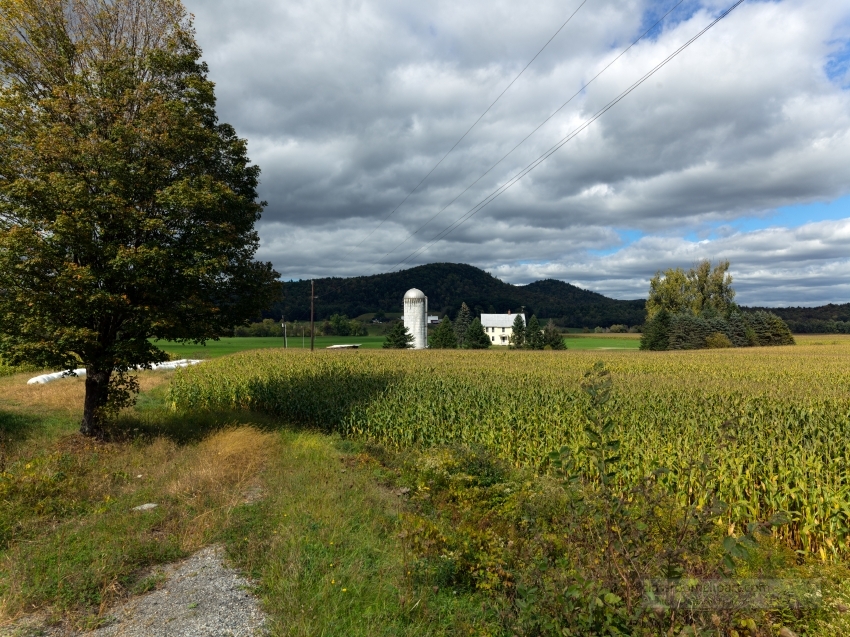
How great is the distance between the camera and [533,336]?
239 ft

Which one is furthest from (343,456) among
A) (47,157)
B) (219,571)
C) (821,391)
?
(821,391)

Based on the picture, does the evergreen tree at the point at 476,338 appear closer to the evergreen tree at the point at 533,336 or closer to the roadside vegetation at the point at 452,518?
the evergreen tree at the point at 533,336

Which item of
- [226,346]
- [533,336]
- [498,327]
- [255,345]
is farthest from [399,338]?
[498,327]

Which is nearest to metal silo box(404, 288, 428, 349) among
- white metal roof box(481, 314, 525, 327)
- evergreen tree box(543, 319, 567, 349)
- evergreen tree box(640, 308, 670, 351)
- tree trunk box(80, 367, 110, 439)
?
evergreen tree box(543, 319, 567, 349)

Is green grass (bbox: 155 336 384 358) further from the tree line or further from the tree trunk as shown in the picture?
the tree line

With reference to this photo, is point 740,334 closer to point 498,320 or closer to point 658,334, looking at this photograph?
point 658,334

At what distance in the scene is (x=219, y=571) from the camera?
20.4ft

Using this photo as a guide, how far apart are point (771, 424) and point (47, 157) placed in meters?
17.5

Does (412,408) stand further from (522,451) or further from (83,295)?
(83,295)

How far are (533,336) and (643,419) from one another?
61672mm

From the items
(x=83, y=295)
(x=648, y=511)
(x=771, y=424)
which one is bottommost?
(x=771, y=424)

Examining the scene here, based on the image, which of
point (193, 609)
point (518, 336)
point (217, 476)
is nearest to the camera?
point (193, 609)

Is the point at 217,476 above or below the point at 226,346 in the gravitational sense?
below

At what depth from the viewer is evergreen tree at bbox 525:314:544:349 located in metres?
71.6
